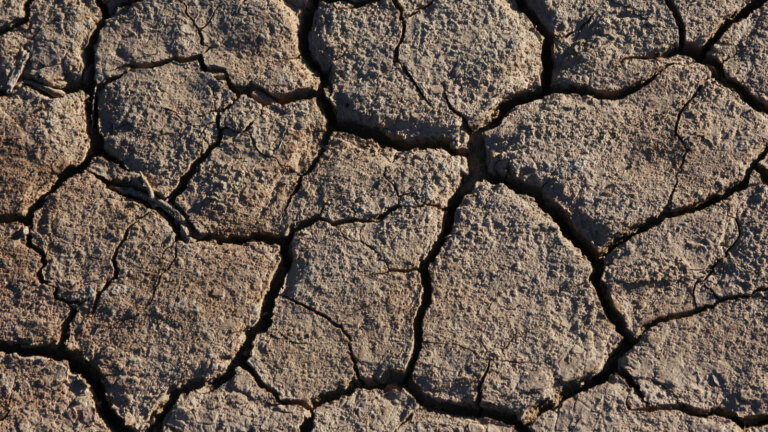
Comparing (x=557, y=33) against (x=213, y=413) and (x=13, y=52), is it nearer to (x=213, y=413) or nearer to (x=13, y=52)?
(x=213, y=413)

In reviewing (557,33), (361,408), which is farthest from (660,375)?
(557,33)

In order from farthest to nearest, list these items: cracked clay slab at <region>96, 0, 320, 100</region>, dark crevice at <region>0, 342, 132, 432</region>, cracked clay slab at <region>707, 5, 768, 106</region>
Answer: cracked clay slab at <region>96, 0, 320, 100</region>, cracked clay slab at <region>707, 5, 768, 106</region>, dark crevice at <region>0, 342, 132, 432</region>

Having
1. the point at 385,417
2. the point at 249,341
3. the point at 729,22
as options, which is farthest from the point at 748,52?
the point at 249,341

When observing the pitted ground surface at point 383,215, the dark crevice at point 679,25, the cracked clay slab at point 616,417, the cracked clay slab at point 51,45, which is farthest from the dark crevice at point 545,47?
the cracked clay slab at point 51,45

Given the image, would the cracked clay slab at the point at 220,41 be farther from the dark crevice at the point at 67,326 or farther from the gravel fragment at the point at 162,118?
the dark crevice at the point at 67,326

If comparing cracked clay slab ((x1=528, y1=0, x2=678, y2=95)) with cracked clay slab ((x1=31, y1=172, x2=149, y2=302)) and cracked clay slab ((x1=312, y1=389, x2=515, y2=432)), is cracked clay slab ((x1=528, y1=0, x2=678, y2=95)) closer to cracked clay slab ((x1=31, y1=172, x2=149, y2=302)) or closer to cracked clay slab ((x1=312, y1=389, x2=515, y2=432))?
cracked clay slab ((x1=312, y1=389, x2=515, y2=432))

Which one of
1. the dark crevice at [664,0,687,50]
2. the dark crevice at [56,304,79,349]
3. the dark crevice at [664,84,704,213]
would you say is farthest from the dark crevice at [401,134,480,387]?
the dark crevice at [56,304,79,349]

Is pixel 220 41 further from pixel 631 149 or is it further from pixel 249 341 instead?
pixel 631 149
